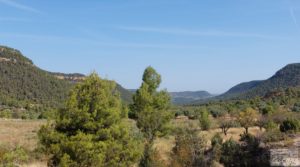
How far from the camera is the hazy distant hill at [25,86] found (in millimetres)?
77812

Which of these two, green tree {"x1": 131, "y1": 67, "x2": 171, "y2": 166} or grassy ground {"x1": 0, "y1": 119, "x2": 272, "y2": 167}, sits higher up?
green tree {"x1": 131, "y1": 67, "x2": 171, "y2": 166}

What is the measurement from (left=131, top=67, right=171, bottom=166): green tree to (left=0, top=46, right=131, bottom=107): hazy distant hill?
140ft

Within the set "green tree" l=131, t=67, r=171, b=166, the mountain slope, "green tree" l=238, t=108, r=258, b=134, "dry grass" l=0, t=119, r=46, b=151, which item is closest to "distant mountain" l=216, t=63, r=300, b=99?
the mountain slope

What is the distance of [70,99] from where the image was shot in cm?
1762

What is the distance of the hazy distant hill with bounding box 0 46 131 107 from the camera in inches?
3063

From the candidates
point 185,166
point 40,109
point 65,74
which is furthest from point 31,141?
point 65,74

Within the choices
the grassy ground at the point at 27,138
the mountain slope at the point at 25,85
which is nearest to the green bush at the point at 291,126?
the grassy ground at the point at 27,138

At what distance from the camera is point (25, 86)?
84062mm

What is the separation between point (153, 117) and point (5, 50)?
277 feet

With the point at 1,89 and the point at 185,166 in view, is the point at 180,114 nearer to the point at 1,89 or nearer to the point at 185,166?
the point at 1,89

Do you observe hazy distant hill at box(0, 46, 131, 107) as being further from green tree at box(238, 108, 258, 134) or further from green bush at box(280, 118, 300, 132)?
green bush at box(280, 118, 300, 132)

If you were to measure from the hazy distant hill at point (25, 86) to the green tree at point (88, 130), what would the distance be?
187 ft

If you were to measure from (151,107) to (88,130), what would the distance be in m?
14.9

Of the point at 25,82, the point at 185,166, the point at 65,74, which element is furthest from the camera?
the point at 65,74
